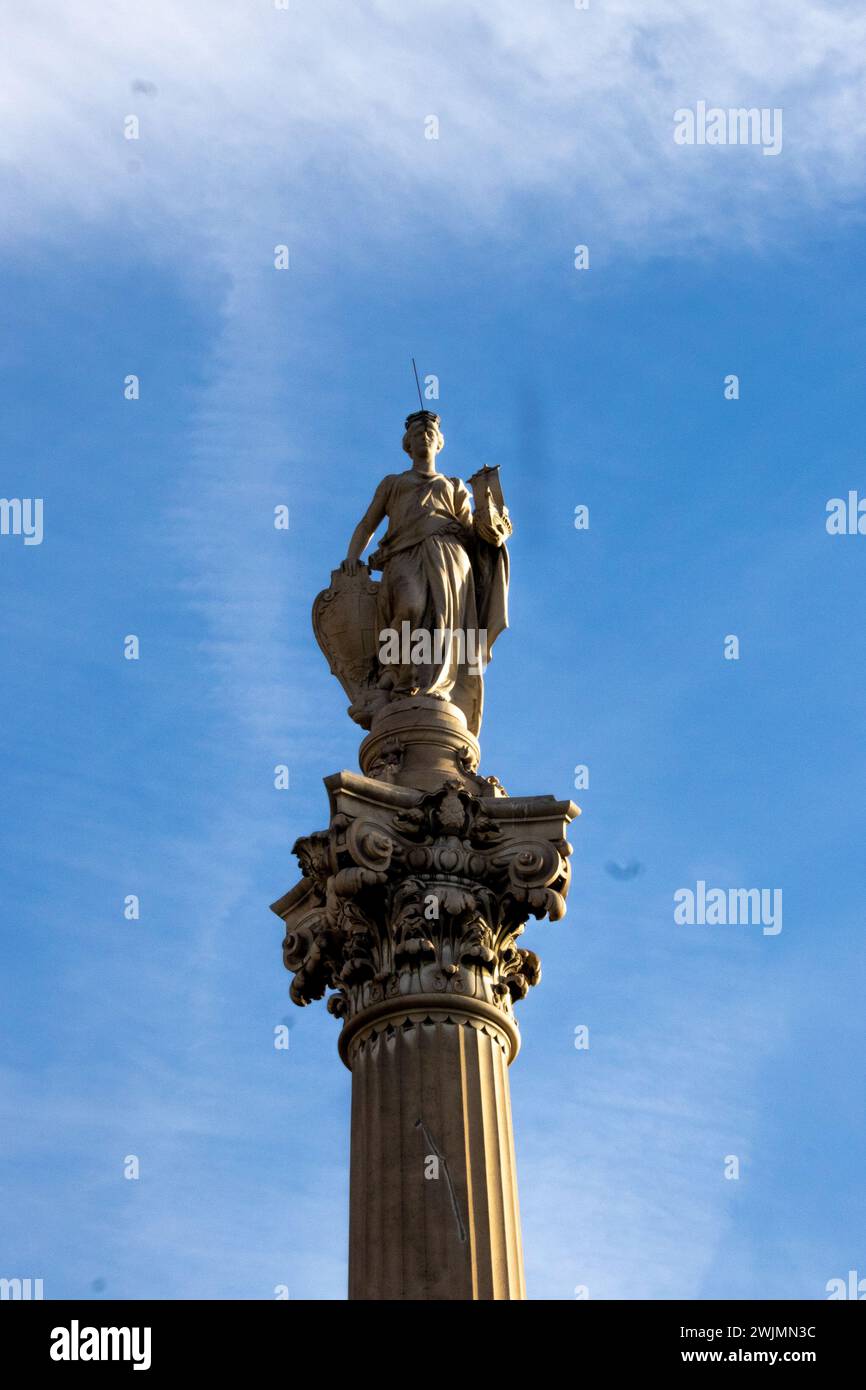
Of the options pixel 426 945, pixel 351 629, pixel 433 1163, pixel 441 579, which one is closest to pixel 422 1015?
pixel 426 945

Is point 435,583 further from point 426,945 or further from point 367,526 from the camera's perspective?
point 426,945

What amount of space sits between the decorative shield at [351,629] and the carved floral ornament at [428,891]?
3683 millimetres

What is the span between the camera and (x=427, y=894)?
24.5m

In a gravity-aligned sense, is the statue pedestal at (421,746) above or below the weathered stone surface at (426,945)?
above


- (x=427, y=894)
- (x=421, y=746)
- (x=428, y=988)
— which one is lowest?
(x=428, y=988)

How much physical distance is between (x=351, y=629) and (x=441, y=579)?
4.48 ft

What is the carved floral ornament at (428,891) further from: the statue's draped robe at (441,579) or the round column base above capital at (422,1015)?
the statue's draped robe at (441,579)

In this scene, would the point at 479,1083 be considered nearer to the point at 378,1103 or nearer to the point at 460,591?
the point at 378,1103

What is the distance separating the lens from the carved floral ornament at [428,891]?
79.9 feet

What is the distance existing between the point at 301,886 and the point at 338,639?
4.21 meters

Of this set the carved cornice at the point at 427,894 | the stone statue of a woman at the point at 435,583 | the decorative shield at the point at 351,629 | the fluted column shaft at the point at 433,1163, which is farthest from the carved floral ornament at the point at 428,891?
the decorative shield at the point at 351,629

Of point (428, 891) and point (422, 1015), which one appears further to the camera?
point (428, 891)

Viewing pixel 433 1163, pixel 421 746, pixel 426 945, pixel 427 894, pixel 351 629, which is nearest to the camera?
pixel 433 1163
